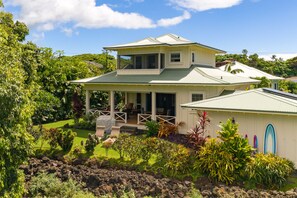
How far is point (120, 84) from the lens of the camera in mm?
21281

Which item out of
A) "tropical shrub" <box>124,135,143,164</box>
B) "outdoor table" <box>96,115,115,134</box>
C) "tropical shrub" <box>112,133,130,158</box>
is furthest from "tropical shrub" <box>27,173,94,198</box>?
"outdoor table" <box>96,115,115,134</box>

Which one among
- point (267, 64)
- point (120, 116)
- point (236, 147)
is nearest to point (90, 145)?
point (120, 116)

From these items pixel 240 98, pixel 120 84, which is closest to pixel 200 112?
pixel 240 98

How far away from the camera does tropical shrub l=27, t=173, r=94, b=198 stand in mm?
12073

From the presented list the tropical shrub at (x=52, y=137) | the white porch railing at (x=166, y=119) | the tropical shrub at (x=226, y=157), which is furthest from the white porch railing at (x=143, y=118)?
the tropical shrub at (x=226, y=157)

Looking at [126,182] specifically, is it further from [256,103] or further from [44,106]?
[44,106]

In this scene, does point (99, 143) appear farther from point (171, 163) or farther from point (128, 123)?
point (171, 163)

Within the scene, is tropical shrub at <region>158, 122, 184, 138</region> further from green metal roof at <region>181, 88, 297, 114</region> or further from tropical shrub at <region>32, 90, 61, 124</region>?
tropical shrub at <region>32, 90, 61, 124</region>

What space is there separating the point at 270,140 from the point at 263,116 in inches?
47.3

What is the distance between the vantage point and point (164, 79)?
20.2m

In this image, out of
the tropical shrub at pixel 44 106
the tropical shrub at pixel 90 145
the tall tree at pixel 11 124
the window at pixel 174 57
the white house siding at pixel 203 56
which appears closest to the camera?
the tall tree at pixel 11 124

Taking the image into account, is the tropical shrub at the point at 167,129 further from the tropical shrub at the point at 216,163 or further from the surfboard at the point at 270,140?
the surfboard at the point at 270,140

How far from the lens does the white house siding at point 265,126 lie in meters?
13.2

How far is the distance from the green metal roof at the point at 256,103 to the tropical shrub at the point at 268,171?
243 centimetres
